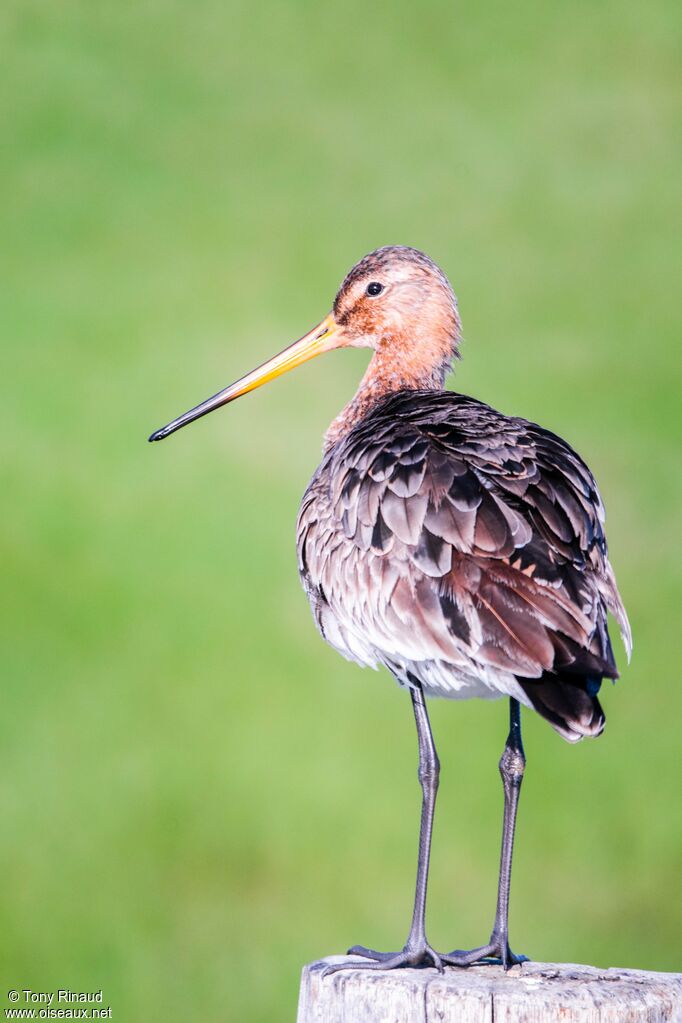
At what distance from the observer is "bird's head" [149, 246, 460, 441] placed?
793 centimetres

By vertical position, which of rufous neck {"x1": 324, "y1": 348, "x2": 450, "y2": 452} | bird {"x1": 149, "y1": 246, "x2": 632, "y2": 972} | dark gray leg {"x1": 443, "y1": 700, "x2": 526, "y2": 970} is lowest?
dark gray leg {"x1": 443, "y1": 700, "x2": 526, "y2": 970}

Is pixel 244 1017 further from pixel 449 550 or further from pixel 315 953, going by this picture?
pixel 449 550

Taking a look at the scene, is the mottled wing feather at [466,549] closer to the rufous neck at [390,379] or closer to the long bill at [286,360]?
the rufous neck at [390,379]

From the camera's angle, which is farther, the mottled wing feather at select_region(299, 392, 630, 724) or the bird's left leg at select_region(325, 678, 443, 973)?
the bird's left leg at select_region(325, 678, 443, 973)

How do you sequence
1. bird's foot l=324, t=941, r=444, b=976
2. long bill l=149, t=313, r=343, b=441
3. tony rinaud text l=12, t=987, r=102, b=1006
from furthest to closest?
tony rinaud text l=12, t=987, r=102, b=1006, long bill l=149, t=313, r=343, b=441, bird's foot l=324, t=941, r=444, b=976

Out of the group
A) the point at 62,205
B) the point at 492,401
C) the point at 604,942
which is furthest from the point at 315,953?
the point at 62,205

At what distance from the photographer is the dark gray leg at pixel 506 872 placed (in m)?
5.99

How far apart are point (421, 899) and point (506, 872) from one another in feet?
1.07

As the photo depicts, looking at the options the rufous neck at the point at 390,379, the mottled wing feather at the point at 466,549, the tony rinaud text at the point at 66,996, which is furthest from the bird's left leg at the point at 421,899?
the tony rinaud text at the point at 66,996

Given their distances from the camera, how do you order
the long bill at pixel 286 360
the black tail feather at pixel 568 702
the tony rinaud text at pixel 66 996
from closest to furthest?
the black tail feather at pixel 568 702 → the long bill at pixel 286 360 → the tony rinaud text at pixel 66 996

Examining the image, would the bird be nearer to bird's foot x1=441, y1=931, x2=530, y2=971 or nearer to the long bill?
bird's foot x1=441, y1=931, x2=530, y2=971

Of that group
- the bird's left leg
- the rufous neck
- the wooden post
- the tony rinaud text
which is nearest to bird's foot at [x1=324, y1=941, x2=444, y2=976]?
the bird's left leg

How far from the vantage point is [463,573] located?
19.3 ft

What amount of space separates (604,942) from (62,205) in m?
11.9
